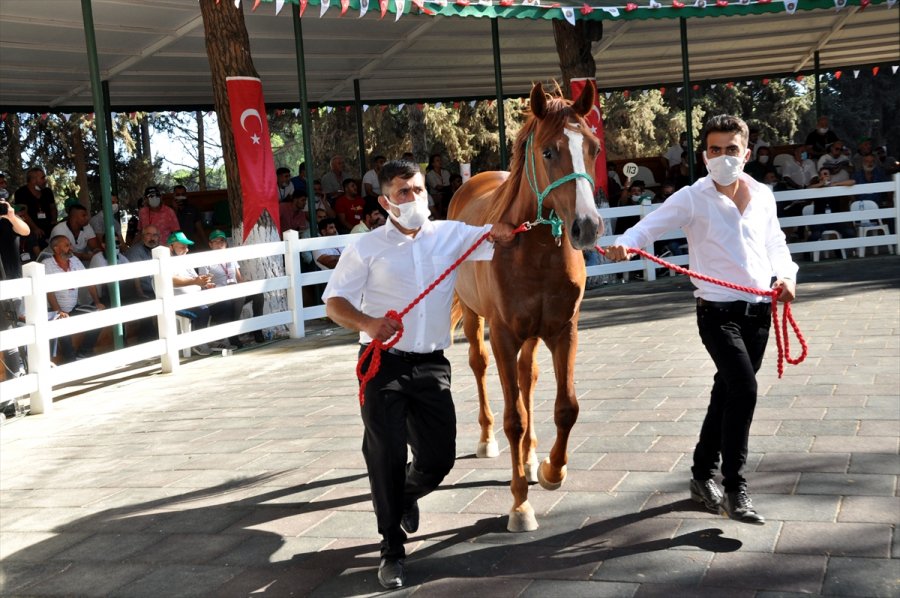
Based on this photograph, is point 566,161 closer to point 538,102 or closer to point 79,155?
point 538,102

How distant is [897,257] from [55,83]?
543 inches

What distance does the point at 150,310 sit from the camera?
404 inches

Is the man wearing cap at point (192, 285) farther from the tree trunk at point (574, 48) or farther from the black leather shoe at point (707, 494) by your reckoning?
the black leather shoe at point (707, 494)

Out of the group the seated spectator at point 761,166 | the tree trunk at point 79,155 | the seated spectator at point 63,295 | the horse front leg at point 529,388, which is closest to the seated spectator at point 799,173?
the seated spectator at point 761,166

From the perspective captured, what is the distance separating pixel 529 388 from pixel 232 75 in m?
7.39

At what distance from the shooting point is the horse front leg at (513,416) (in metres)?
4.74

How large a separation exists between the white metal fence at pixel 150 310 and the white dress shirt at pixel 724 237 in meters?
6.01

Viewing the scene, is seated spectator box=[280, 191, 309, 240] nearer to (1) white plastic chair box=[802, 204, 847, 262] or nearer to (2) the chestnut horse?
(1) white plastic chair box=[802, 204, 847, 262]

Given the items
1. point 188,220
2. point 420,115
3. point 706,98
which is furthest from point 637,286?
point 706,98

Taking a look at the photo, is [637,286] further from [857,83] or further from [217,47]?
[857,83]

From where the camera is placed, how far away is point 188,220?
16.9 meters

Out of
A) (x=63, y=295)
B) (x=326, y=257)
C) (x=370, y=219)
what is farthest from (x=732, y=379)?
(x=370, y=219)

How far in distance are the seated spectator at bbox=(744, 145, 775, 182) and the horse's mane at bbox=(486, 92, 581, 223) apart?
13925 mm

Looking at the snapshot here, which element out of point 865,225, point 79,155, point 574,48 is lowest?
point 865,225
